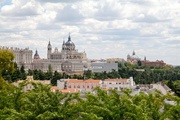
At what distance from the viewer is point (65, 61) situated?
18400cm

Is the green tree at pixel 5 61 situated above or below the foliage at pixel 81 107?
above

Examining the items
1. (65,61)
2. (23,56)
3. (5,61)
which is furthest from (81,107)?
(65,61)

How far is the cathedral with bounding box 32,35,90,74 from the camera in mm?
180250

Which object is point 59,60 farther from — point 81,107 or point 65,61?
point 81,107

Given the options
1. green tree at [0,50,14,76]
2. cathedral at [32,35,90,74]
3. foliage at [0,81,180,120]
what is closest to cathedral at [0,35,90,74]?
cathedral at [32,35,90,74]

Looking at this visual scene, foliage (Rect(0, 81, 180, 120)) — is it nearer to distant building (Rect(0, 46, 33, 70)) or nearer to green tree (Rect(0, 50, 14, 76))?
green tree (Rect(0, 50, 14, 76))

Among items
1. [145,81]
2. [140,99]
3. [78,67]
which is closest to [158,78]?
[145,81]

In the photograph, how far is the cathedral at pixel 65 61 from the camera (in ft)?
591

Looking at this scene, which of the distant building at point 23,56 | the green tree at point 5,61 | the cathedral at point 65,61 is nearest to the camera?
the green tree at point 5,61

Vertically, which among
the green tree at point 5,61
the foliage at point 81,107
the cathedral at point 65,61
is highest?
the cathedral at point 65,61

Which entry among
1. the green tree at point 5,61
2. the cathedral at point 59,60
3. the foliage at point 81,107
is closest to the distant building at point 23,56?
the cathedral at point 59,60

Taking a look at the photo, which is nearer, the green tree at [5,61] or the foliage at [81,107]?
the foliage at [81,107]

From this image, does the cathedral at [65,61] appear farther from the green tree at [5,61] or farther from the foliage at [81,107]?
the foliage at [81,107]

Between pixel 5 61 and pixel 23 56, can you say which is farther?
pixel 23 56
